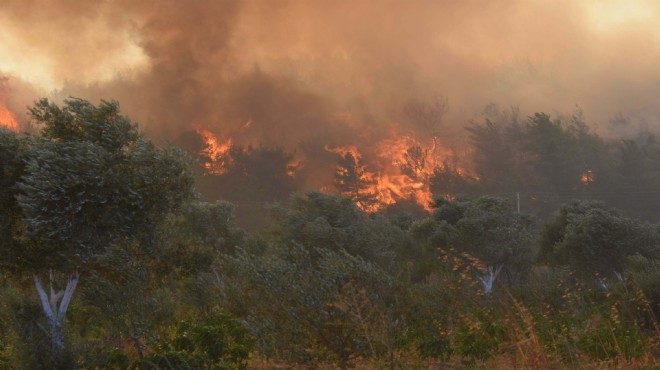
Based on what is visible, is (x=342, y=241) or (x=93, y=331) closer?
(x=93, y=331)

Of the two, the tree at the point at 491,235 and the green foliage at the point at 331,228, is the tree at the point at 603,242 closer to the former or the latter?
the tree at the point at 491,235

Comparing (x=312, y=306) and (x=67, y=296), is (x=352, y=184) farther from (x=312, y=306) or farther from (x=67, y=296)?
(x=312, y=306)

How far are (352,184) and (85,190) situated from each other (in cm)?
8923

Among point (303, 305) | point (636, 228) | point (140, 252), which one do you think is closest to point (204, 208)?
point (140, 252)

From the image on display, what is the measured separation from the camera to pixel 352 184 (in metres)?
103

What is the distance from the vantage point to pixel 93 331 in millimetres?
27047

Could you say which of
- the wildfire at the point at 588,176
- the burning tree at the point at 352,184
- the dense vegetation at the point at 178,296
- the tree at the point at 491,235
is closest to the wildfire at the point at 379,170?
the burning tree at the point at 352,184

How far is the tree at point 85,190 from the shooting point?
1431 centimetres

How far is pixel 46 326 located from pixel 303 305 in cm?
988

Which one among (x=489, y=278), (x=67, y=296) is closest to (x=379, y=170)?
(x=489, y=278)

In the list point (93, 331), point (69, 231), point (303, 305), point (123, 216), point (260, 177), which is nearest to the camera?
point (303, 305)

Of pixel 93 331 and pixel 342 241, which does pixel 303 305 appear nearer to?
pixel 93 331

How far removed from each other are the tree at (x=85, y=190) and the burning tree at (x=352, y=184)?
3357 inches

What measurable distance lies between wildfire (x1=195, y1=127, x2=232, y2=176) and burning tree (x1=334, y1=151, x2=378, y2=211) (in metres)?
27.1
